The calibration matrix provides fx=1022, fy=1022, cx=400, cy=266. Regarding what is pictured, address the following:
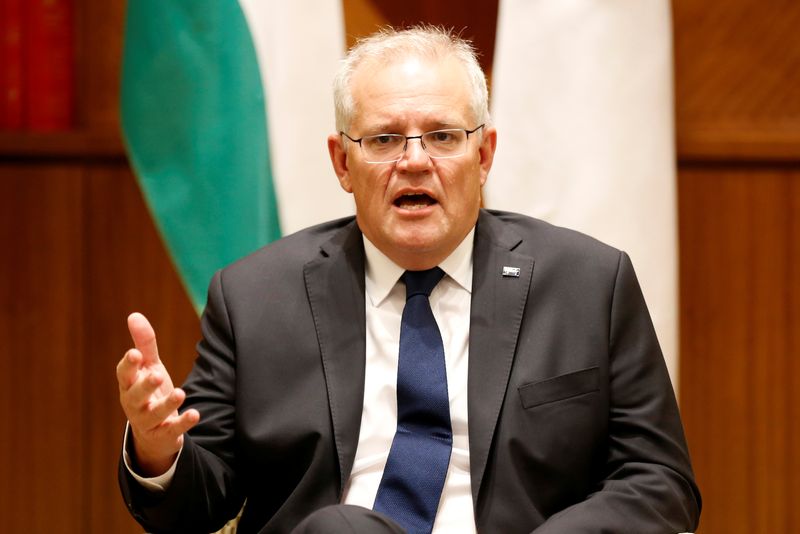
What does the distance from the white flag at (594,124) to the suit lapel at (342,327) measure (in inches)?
19.2

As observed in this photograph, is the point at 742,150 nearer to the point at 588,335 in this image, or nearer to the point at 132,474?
the point at 588,335

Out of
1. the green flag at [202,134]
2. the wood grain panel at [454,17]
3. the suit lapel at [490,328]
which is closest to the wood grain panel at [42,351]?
the green flag at [202,134]

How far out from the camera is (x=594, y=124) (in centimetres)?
224

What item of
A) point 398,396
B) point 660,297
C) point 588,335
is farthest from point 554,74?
point 398,396

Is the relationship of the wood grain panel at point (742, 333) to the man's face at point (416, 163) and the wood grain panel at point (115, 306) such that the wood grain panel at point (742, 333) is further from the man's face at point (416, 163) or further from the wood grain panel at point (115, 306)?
the wood grain panel at point (115, 306)

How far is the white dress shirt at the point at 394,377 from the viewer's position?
175 cm

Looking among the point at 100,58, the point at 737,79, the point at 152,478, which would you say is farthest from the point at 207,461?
the point at 737,79

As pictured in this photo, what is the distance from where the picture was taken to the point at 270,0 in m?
2.32

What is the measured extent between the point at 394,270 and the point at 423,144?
0.25 m

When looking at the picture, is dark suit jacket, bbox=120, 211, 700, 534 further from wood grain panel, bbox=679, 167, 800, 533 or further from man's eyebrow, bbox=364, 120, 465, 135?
wood grain panel, bbox=679, 167, 800, 533

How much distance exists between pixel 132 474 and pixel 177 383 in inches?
48.7

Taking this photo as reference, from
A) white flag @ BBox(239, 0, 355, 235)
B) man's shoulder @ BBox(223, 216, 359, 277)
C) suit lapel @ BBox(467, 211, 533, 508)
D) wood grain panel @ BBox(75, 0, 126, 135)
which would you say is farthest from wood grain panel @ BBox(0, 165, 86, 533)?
suit lapel @ BBox(467, 211, 533, 508)

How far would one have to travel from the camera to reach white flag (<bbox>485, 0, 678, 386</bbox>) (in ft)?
7.29

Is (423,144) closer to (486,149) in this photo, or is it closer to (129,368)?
(486,149)
